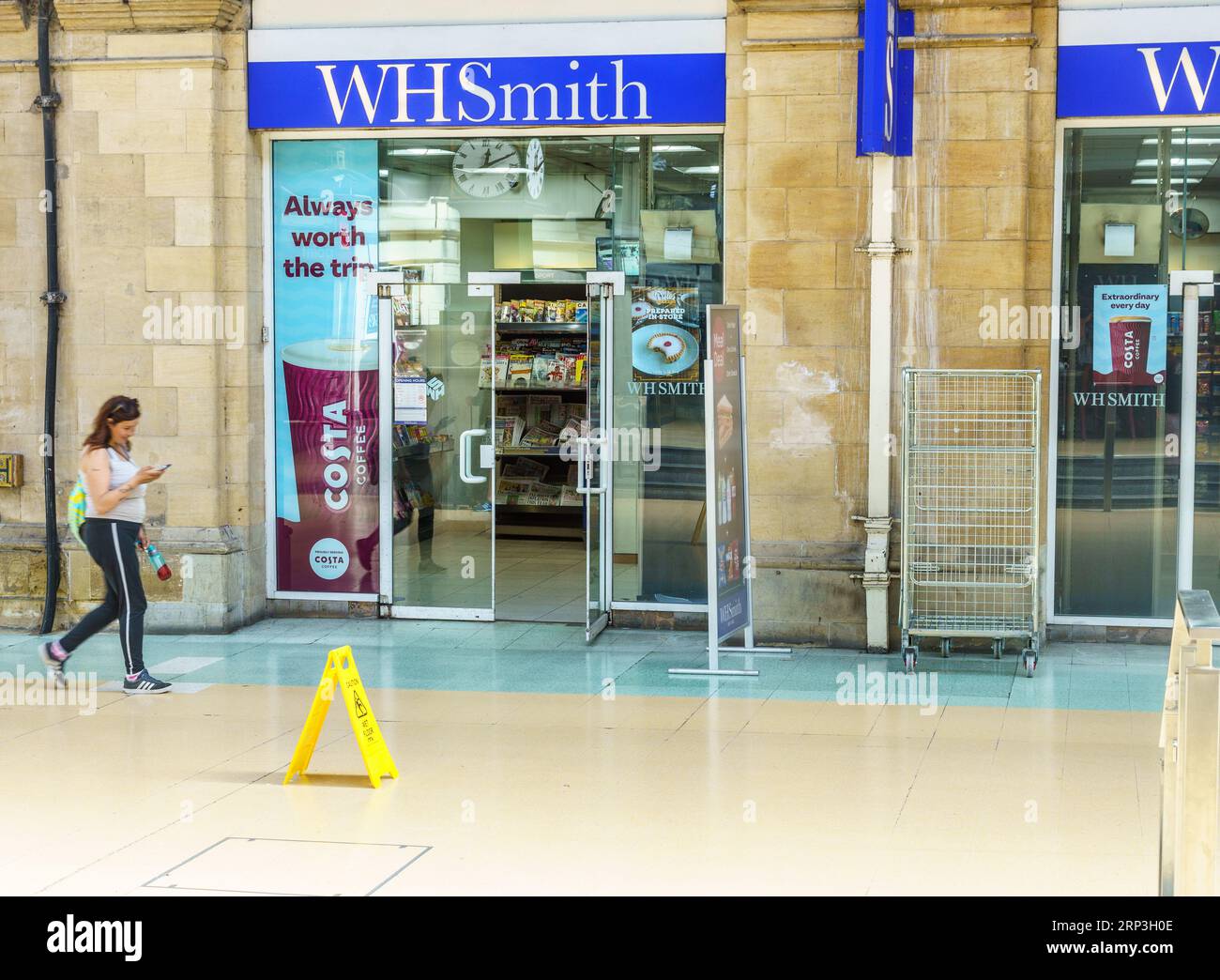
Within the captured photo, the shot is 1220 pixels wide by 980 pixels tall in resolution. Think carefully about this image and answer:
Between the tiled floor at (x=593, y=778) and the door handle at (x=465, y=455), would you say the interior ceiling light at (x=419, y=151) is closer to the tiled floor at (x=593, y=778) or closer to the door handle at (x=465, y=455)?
the door handle at (x=465, y=455)

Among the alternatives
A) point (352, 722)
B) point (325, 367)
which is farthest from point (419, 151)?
point (352, 722)

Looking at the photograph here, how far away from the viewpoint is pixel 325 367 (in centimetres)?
1031

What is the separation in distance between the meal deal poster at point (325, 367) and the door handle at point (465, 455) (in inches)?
22.0

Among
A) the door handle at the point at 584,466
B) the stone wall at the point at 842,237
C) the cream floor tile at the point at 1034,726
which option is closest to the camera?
the cream floor tile at the point at 1034,726

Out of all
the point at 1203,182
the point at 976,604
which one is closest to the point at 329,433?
the point at 976,604

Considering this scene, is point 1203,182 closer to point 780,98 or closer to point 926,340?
point 926,340

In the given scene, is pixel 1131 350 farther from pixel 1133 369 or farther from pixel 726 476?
pixel 726 476

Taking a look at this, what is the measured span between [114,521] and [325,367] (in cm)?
260

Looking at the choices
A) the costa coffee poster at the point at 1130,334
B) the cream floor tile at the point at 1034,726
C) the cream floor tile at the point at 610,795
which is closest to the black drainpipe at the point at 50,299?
the cream floor tile at the point at 610,795

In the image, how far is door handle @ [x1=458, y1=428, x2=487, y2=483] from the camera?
1028cm

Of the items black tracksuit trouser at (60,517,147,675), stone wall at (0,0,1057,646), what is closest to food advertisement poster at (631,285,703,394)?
stone wall at (0,0,1057,646)

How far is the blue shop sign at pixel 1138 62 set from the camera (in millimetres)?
8945

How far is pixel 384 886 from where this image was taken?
16.5 feet

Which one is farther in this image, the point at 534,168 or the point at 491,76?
the point at 534,168
